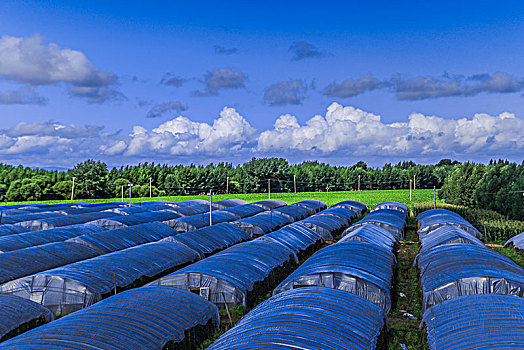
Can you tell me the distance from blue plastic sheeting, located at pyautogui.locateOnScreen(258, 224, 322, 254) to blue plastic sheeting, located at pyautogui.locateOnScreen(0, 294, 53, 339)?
46.6 ft

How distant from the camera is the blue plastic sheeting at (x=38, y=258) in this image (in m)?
20.2

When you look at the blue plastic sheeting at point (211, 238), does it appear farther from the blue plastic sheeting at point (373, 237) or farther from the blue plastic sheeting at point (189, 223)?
the blue plastic sheeting at point (373, 237)

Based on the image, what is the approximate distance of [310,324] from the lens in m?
11.0

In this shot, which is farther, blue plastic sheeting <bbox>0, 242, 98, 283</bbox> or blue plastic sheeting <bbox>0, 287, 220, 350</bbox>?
blue plastic sheeting <bbox>0, 242, 98, 283</bbox>

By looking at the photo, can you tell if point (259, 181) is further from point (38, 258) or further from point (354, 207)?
point (38, 258)

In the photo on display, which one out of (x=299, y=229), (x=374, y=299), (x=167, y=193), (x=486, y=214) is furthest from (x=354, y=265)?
(x=167, y=193)

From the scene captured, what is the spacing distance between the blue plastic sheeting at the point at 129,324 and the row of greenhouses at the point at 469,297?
6.79m

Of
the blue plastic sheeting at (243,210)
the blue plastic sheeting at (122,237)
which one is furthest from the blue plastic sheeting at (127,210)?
the blue plastic sheeting at (122,237)

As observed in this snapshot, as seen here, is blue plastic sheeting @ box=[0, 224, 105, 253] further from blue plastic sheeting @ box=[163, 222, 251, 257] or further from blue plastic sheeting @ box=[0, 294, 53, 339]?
blue plastic sheeting @ box=[0, 294, 53, 339]

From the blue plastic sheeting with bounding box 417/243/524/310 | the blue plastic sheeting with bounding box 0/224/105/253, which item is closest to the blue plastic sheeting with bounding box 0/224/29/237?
the blue plastic sheeting with bounding box 0/224/105/253

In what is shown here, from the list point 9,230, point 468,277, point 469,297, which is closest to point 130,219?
point 9,230

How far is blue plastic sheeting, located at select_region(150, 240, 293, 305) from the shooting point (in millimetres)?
17969

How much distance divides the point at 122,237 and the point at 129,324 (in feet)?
57.1

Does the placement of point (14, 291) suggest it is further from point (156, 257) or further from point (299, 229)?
point (299, 229)
